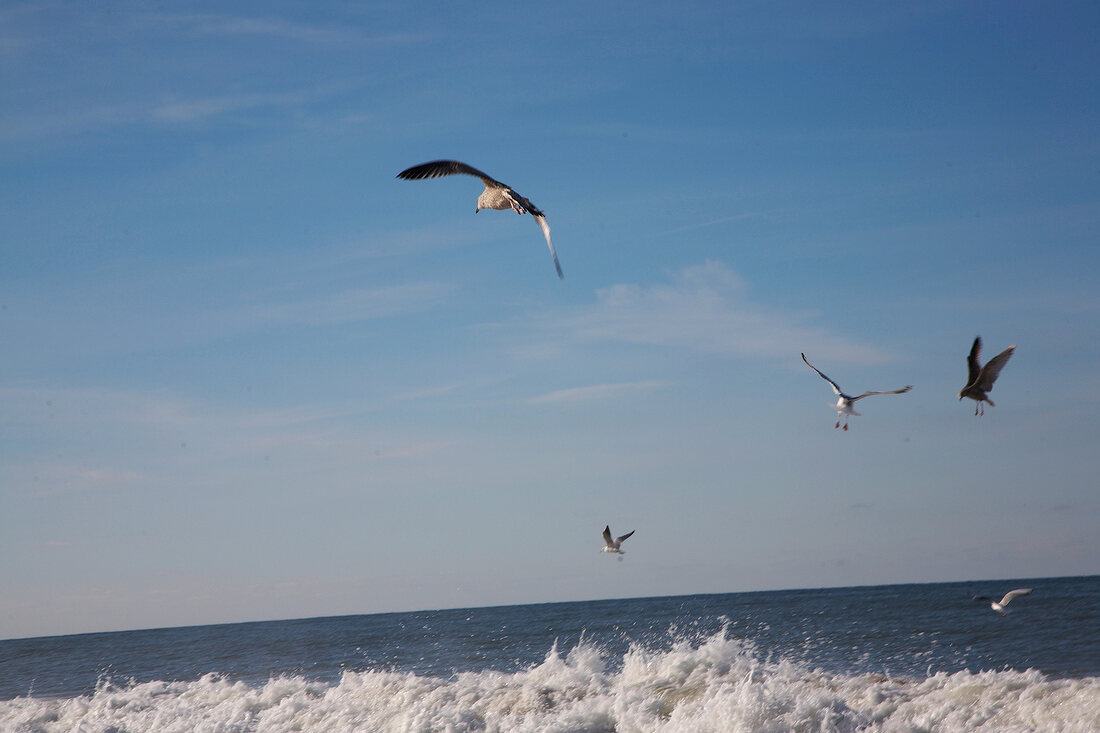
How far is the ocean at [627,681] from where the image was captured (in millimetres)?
13852

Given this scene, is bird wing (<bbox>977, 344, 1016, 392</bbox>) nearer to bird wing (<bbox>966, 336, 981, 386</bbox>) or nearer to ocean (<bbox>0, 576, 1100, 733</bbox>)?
bird wing (<bbox>966, 336, 981, 386</bbox>)

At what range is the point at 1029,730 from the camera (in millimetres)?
12727

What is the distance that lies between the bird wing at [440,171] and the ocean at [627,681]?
7796mm

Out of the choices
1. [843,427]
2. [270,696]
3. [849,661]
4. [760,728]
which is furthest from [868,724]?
[270,696]

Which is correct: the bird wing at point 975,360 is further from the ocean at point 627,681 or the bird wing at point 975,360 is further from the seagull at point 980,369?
the ocean at point 627,681

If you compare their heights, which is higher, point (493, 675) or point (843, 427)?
point (843, 427)

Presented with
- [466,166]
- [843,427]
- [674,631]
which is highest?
[466,166]

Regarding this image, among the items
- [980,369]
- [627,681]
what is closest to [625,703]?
[627,681]

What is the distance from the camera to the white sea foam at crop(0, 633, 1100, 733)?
1352cm

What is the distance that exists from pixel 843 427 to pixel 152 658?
28.2 metres

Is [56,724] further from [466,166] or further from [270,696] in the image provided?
[466,166]

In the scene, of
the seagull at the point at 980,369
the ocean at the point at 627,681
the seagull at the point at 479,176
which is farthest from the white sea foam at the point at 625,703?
the seagull at the point at 479,176

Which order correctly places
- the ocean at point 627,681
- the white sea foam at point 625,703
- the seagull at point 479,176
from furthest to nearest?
1. the ocean at point 627,681
2. the white sea foam at point 625,703
3. the seagull at point 479,176

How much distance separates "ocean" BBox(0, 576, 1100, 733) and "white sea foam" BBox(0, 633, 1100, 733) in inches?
1.3
